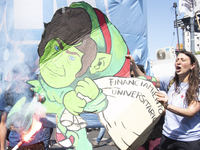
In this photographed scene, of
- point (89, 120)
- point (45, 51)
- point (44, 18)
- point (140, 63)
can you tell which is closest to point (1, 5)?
point (44, 18)

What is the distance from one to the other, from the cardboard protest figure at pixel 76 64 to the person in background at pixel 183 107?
572 millimetres

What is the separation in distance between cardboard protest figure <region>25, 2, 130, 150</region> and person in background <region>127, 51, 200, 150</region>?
22.5 inches

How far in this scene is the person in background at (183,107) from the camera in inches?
74.4

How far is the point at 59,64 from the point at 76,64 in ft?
0.60

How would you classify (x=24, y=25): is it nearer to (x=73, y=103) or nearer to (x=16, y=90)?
(x=16, y=90)

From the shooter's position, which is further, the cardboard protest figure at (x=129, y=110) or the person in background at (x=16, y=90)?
the person in background at (x=16, y=90)

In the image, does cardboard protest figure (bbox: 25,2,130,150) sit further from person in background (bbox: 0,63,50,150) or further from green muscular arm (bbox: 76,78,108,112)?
person in background (bbox: 0,63,50,150)

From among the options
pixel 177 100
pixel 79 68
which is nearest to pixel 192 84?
pixel 177 100

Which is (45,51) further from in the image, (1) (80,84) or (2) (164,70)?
(2) (164,70)

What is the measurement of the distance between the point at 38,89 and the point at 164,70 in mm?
8976

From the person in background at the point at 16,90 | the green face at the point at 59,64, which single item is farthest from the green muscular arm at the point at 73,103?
the person in background at the point at 16,90

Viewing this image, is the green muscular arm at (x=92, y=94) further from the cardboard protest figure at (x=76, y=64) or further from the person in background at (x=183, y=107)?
the person in background at (x=183, y=107)

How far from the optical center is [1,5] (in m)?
2.24

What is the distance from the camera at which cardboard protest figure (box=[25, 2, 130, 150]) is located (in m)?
2.12
